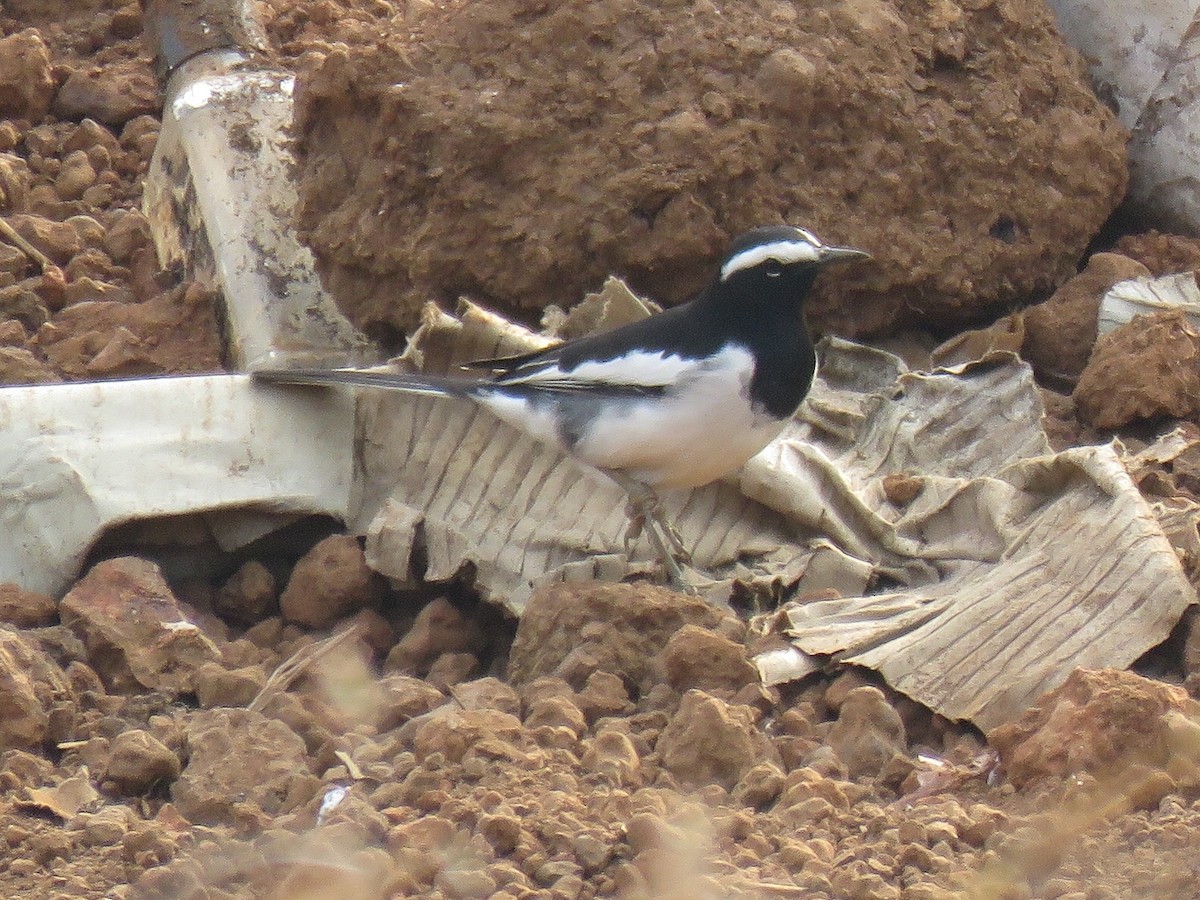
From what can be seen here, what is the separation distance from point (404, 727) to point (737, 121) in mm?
2646

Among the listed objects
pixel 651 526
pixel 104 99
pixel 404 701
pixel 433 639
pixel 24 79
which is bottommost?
pixel 433 639

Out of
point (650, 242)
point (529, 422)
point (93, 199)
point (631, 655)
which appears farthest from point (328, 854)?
point (93, 199)

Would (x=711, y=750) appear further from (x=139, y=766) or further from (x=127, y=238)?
(x=127, y=238)

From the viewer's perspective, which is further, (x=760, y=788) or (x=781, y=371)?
(x=781, y=371)

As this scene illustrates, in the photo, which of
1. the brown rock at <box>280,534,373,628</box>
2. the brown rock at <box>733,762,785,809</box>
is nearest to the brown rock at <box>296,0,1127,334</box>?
the brown rock at <box>280,534,373,628</box>

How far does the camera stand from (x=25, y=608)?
194 inches

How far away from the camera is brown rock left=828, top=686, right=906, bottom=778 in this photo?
4.09m

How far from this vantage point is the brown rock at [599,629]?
177 inches

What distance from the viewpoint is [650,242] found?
598 centimetres

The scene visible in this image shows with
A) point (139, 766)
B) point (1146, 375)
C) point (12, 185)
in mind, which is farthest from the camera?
point (12, 185)

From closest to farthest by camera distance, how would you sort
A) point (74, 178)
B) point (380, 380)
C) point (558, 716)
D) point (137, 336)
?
point (558, 716) → point (380, 380) → point (137, 336) → point (74, 178)

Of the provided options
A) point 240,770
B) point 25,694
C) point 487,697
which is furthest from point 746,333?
point 25,694

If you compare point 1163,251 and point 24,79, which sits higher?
point 24,79

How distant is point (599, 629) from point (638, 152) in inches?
75.9
